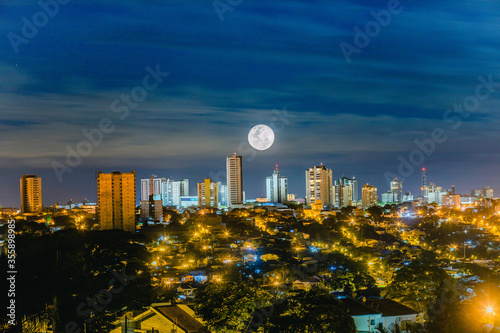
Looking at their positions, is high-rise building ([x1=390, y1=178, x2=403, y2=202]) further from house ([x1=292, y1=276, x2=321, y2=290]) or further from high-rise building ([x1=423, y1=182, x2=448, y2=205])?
house ([x1=292, y1=276, x2=321, y2=290])

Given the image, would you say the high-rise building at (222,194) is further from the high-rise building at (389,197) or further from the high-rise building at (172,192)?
the high-rise building at (389,197)

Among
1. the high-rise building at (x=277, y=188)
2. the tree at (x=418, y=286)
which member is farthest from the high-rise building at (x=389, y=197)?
the tree at (x=418, y=286)

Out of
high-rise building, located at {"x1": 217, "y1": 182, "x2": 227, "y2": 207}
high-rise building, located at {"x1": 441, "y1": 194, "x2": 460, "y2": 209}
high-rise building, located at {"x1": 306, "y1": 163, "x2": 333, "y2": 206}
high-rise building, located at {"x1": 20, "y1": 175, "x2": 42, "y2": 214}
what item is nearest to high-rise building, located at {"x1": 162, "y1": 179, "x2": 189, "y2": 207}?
high-rise building, located at {"x1": 217, "y1": 182, "x2": 227, "y2": 207}

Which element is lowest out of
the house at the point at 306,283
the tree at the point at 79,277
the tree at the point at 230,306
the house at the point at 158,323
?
the house at the point at 306,283

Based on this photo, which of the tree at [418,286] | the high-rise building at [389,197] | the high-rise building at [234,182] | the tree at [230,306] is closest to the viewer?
the tree at [230,306]

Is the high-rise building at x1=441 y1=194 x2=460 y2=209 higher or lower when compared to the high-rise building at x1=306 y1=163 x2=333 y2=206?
lower

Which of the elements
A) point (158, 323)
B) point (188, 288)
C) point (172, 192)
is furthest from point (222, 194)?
point (158, 323)

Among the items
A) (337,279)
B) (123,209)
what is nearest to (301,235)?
(123,209)
